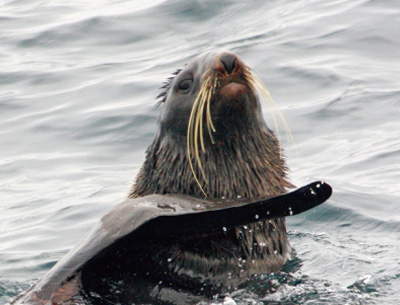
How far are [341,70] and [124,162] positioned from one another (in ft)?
13.0

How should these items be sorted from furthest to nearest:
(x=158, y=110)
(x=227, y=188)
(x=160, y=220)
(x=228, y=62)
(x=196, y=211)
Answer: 1. (x=158, y=110)
2. (x=227, y=188)
3. (x=228, y=62)
4. (x=196, y=211)
5. (x=160, y=220)

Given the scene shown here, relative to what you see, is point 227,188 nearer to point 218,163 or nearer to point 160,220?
point 218,163

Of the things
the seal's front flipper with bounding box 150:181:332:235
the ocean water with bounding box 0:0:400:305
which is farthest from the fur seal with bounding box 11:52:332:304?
the ocean water with bounding box 0:0:400:305

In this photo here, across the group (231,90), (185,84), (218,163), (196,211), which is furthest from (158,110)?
(196,211)

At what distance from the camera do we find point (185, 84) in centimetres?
561

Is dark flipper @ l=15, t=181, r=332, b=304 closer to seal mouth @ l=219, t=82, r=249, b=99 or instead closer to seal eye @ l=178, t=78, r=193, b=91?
seal mouth @ l=219, t=82, r=249, b=99

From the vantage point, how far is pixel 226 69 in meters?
5.24

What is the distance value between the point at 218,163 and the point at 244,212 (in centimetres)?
93

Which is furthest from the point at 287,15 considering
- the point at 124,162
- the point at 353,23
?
the point at 124,162

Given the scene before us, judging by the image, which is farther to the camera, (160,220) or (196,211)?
(196,211)

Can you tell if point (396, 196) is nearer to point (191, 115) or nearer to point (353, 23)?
point (191, 115)

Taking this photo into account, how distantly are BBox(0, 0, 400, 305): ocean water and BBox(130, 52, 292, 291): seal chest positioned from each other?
0.76 ft

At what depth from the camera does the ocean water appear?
6.91 metres

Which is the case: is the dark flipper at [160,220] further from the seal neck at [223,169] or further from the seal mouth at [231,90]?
the seal mouth at [231,90]
